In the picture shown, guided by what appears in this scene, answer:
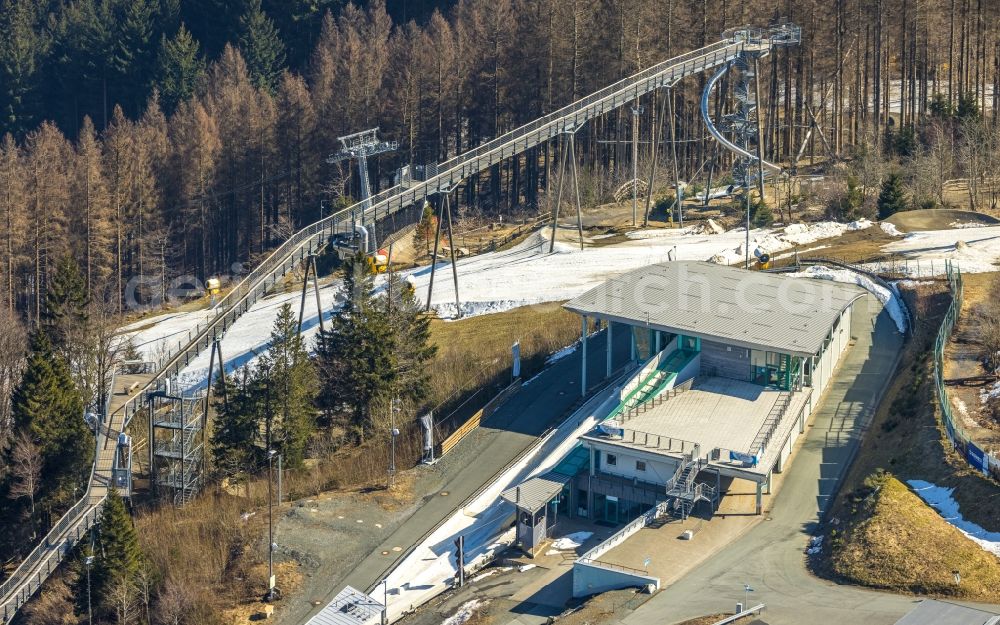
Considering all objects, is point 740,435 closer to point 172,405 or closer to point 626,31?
point 172,405

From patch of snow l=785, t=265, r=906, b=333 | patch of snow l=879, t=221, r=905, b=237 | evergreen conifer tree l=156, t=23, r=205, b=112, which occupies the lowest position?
patch of snow l=785, t=265, r=906, b=333

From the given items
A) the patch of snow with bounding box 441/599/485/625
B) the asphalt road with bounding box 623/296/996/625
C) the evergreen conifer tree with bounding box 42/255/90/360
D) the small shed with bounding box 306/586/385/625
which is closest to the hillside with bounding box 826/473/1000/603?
the asphalt road with bounding box 623/296/996/625

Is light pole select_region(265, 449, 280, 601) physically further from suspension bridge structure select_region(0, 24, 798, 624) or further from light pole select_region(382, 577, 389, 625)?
suspension bridge structure select_region(0, 24, 798, 624)

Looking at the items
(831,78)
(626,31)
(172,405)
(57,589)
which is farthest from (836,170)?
(57,589)

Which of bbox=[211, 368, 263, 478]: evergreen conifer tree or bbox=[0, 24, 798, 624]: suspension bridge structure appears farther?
bbox=[211, 368, 263, 478]: evergreen conifer tree

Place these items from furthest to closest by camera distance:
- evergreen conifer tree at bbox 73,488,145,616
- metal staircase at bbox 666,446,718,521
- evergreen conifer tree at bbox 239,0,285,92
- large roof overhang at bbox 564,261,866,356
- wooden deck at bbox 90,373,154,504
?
evergreen conifer tree at bbox 239,0,285,92 < large roof overhang at bbox 564,261,866,356 < wooden deck at bbox 90,373,154,504 < evergreen conifer tree at bbox 73,488,145,616 < metal staircase at bbox 666,446,718,521

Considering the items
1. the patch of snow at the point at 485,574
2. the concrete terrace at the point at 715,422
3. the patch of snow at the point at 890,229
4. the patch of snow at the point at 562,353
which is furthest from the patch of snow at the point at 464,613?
the patch of snow at the point at 890,229

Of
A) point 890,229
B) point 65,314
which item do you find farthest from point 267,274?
point 890,229

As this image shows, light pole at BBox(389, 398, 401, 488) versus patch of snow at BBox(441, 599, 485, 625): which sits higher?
light pole at BBox(389, 398, 401, 488)
